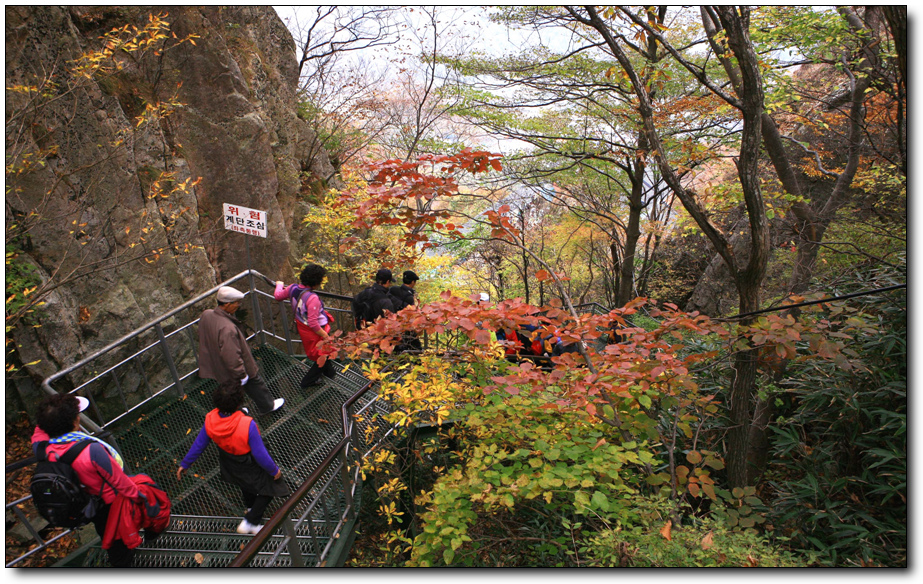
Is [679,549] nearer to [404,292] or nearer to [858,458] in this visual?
[858,458]

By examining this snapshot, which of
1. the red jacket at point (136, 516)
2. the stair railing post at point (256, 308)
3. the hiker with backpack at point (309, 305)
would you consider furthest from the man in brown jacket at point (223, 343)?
the stair railing post at point (256, 308)

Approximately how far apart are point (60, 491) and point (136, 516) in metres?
0.57

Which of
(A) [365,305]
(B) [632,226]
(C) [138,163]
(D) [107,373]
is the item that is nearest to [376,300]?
(A) [365,305]

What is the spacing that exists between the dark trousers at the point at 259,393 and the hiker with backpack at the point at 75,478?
5.26 feet

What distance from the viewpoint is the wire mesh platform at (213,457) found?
11.5ft

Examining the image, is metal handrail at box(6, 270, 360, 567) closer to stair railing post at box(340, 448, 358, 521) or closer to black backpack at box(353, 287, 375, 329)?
black backpack at box(353, 287, 375, 329)

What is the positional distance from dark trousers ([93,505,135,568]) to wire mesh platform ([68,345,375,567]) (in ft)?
0.72

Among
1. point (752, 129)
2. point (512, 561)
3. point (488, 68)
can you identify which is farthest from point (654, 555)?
point (488, 68)

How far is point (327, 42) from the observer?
43.5ft

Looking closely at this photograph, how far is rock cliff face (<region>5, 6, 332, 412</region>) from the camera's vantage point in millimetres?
4938

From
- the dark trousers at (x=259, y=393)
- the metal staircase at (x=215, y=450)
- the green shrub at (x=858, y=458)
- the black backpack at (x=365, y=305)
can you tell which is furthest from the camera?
the black backpack at (x=365, y=305)

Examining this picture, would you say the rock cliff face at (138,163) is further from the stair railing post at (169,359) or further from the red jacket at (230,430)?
the red jacket at (230,430)

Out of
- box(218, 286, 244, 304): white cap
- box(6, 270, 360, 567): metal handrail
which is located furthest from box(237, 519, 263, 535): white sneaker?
box(218, 286, 244, 304): white cap

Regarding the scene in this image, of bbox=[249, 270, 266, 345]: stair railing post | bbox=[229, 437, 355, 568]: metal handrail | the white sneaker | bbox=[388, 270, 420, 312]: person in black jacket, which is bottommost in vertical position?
the white sneaker
